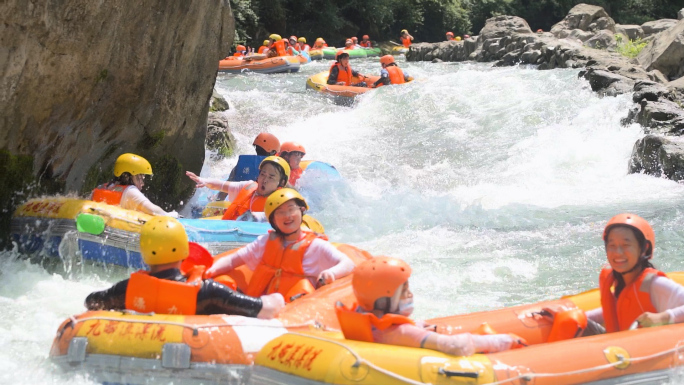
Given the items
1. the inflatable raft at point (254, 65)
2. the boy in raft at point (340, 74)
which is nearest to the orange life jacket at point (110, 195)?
the boy in raft at point (340, 74)

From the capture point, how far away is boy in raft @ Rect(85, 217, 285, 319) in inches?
177

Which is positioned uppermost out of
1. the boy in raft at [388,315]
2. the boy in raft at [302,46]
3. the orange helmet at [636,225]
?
the orange helmet at [636,225]

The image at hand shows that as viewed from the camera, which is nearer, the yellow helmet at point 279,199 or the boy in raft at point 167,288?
the boy in raft at point 167,288

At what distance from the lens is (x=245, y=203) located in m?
7.57

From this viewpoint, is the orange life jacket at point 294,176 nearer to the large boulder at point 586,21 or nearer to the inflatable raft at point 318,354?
the inflatable raft at point 318,354

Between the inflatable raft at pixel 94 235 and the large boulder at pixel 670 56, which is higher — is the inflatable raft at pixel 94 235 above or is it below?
below

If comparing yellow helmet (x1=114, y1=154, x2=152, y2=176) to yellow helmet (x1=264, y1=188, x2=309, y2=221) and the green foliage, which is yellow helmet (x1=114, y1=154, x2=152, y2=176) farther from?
the green foliage

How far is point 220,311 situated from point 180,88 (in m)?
4.78

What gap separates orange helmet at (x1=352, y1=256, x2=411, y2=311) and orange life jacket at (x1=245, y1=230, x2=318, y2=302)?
140cm

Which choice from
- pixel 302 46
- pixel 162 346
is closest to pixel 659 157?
pixel 162 346

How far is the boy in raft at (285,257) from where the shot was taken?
17.4 feet

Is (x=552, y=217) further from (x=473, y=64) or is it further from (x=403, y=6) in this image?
(x=403, y=6)

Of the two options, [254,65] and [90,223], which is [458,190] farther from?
[254,65]

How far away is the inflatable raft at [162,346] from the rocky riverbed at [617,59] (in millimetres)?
7890
